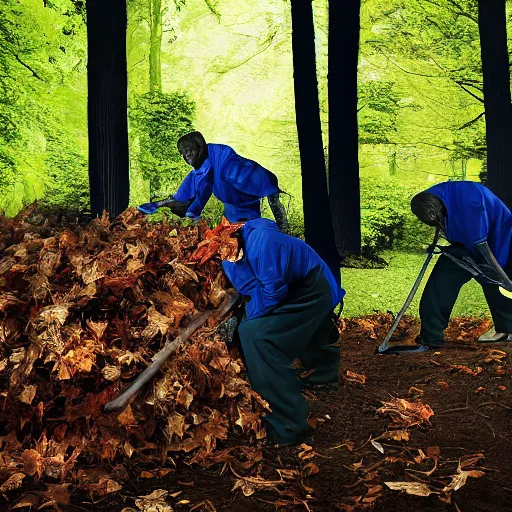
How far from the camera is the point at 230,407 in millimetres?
3314

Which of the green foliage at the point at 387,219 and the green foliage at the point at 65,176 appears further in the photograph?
the green foliage at the point at 387,219

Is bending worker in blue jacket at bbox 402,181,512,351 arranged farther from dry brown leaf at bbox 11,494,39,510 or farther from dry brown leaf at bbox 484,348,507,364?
dry brown leaf at bbox 11,494,39,510

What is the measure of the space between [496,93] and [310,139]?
1631 mm

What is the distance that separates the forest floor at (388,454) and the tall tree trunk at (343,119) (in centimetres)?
137

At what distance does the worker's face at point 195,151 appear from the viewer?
4.54 metres

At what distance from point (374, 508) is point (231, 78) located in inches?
148

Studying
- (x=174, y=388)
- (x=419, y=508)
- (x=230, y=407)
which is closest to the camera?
(x=419, y=508)

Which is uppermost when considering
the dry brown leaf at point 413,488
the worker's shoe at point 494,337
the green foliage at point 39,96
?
the green foliage at point 39,96

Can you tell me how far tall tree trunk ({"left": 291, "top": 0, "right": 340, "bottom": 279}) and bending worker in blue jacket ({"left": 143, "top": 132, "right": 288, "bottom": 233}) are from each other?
3.85 ft

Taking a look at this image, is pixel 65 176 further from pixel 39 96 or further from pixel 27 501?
pixel 27 501

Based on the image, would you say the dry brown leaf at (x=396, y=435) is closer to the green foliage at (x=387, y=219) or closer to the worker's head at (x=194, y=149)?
the worker's head at (x=194, y=149)

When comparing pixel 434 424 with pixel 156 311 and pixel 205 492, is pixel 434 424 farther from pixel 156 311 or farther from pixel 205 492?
pixel 156 311

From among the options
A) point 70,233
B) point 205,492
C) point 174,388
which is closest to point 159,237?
point 70,233

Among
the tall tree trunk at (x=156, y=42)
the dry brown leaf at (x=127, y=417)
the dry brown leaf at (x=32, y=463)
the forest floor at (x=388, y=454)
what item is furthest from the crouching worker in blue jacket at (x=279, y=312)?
the tall tree trunk at (x=156, y=42)
